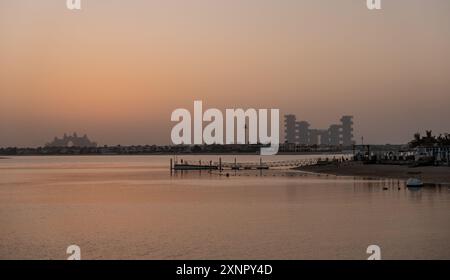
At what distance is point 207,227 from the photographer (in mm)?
26266

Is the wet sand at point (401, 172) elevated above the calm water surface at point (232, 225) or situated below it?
above

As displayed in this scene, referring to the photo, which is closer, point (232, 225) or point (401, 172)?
point (232, 225)

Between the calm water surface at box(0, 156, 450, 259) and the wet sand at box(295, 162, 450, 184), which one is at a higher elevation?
the wet sand at box(295, 162, 450, 184)

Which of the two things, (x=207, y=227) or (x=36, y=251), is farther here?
(x=207, y=227)

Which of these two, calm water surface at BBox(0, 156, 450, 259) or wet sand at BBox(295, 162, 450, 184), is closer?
calm water surface at BBox(0, 156, 450, 259)

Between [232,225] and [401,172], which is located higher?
[401,172]

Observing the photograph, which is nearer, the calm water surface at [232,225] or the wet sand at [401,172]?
the calm water surface at [232,225]
